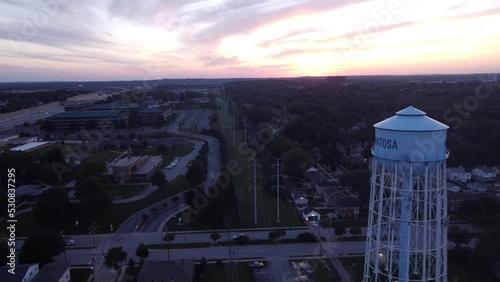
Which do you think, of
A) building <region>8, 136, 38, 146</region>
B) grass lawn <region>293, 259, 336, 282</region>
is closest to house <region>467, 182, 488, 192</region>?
grass lawn <region>293, 259, 336, 282</region>

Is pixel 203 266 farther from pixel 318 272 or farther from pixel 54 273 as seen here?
pixel 54 273

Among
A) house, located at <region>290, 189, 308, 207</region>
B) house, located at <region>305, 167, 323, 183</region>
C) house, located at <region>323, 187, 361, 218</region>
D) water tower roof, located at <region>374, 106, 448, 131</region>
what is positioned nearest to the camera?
water tower roof, located at <region>374, 106, 448, 131</region>

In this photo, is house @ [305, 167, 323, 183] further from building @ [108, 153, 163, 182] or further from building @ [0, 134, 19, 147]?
building @ [0, 134, 19, 147]

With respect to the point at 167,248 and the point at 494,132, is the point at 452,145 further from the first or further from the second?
the point at 167,248

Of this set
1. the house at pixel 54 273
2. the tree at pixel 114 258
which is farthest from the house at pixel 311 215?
the house at pixel 54 273

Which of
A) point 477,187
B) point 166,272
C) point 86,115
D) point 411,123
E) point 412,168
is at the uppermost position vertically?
point 411,123

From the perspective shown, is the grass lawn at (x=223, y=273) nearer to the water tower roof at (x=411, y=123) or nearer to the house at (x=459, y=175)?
the water tower roof at (x=411, y=123)

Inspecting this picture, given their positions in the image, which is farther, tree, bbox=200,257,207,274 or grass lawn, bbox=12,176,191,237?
grass lawn, bbox=12,176,191,237

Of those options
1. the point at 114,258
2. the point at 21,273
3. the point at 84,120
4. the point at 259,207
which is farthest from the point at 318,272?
the point at 84,120
